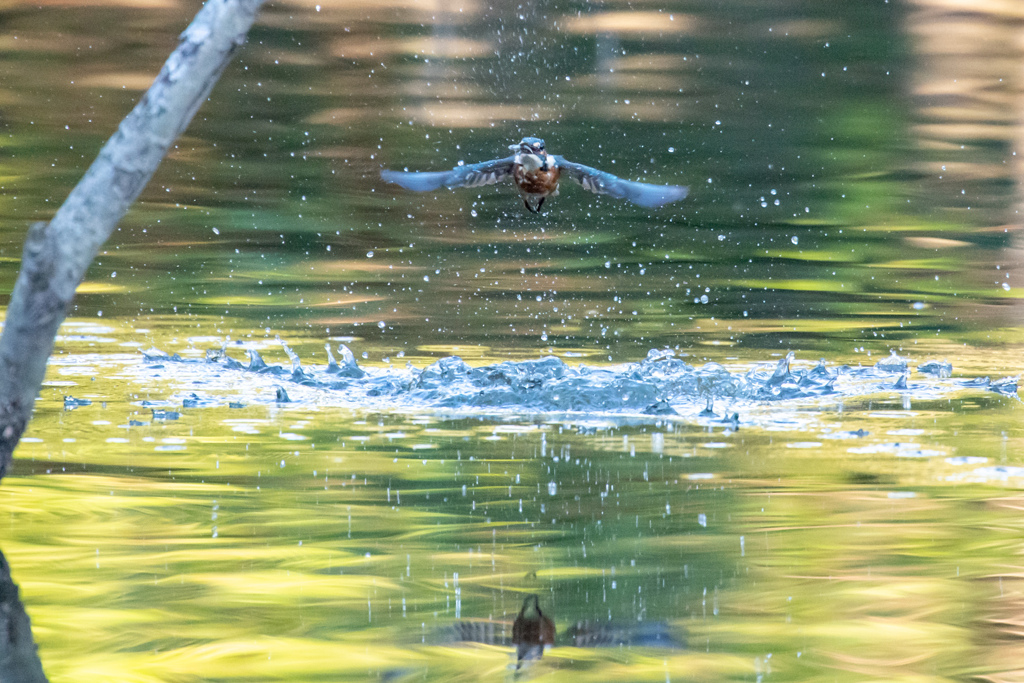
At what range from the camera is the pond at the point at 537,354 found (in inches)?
90.1

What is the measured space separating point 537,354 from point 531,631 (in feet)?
8.73

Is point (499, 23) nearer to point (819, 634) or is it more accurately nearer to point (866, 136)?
point (866, 136)

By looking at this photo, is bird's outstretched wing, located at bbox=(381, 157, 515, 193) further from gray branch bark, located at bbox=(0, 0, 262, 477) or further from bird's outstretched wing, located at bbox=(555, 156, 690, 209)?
gray branch bark, located at bbox=(0, 0, 262, 477)

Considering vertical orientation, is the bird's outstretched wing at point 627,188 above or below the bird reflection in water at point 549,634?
above

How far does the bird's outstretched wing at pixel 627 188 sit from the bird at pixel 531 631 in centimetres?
124

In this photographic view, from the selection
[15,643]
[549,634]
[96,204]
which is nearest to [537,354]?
[96,204]

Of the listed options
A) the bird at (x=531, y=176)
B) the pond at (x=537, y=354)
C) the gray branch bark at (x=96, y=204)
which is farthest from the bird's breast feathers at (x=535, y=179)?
the gray branch bark at (x=96, y=204)

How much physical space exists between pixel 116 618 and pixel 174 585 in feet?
0.61

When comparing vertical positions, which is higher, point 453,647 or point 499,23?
point 499,23

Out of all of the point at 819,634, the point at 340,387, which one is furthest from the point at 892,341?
the point at 819,634

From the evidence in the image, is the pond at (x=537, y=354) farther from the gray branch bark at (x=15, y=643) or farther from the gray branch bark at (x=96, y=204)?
the gray branch bark at (x=96, y=204)

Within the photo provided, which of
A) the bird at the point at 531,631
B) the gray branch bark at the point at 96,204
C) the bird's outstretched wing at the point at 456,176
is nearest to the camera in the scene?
the bird at the point at 531,631

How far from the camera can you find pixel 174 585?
94.4 inches

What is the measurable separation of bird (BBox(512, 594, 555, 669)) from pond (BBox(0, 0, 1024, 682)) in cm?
3
